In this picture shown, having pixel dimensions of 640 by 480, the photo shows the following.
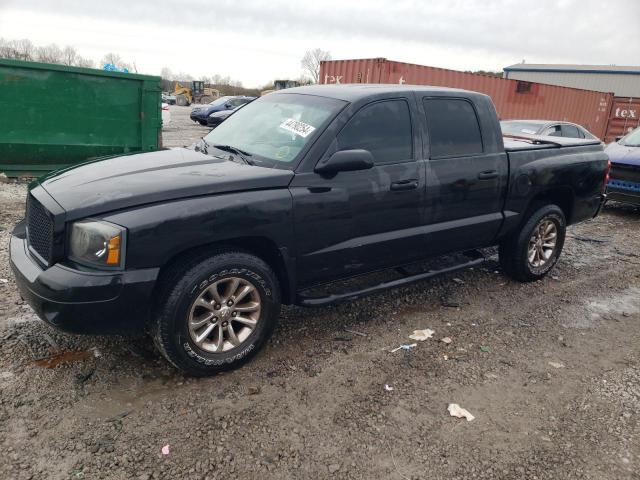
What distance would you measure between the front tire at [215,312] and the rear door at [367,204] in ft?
1.23

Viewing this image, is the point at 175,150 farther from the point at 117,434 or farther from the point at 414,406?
the point at 414,406

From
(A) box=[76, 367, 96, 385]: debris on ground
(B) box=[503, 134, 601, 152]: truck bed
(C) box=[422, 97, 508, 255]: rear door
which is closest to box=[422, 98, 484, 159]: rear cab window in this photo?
(C) box=[422, 97, 508, 255]: rear door

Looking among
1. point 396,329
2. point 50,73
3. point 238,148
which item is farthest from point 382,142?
point 50,73

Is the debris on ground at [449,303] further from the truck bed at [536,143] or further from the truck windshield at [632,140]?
the truck windshield at [632,140]

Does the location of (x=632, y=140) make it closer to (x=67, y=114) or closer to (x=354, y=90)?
(x=354, y=90)

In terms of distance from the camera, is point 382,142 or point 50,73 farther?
point 50,73

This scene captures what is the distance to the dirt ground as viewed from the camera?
103 inches

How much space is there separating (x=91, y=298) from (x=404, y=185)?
2.33 meters

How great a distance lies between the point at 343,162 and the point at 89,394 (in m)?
2.14

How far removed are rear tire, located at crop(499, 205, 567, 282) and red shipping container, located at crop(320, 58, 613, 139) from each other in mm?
10126

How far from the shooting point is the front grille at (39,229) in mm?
2932

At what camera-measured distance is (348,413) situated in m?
3.03

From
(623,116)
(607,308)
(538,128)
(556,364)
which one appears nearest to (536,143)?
(607,308)

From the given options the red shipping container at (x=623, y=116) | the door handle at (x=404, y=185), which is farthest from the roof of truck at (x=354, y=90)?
the red shipping container at (x=623, y=116)
